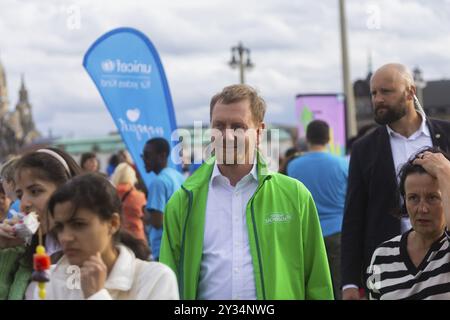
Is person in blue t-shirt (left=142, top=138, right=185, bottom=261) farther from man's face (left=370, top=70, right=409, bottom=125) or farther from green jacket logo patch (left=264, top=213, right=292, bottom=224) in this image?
green jacket logo patch (left=264, top=213, right=292, bottom=224)

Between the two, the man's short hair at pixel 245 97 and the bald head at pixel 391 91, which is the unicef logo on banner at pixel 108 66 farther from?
the man's short hair at pixel 245 97

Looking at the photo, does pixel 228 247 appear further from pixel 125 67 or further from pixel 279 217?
pixel 125 67

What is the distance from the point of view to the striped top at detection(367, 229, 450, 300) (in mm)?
3688

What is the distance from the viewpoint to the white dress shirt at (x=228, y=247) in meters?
3.74

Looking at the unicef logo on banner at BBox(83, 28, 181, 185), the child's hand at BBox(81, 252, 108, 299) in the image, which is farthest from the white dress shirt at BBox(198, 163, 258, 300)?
the unicef logo on banner at BBox(83, 28, 181, 185)

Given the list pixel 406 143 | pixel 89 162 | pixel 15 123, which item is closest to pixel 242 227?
pixel 406 143

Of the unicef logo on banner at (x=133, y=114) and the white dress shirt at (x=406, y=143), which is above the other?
the unicef logo on banner at (x=133, y=114)

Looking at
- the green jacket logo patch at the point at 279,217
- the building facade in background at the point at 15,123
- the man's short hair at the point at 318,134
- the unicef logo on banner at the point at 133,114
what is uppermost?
the building facade in background at the point at 15,123

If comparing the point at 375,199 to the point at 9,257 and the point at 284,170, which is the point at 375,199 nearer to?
the point at 9,257

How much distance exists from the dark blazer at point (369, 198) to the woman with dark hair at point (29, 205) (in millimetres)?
1879

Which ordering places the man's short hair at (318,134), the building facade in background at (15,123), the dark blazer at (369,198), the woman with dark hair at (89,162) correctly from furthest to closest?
the building facade in background at (15,123), the woman with dark hair at (89,162), the man's short hair at (318,134), the dark blazer at (369,198)

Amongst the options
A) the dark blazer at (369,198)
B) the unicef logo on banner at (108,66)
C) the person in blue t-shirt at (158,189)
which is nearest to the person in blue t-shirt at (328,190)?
the person in blue t-shirt at (158,189)

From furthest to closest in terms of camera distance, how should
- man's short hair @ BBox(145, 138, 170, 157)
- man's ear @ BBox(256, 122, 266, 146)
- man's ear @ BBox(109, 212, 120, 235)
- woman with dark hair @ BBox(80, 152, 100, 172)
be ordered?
woman with dark hair @ BBox(80, 152, 100, 172)
man's short hair @ BBox(145, 138, 170, 157)
man's ear @ BBox(256, 122, 266, 146)
man's ear @ BBox(109, 212, 120, 235)
